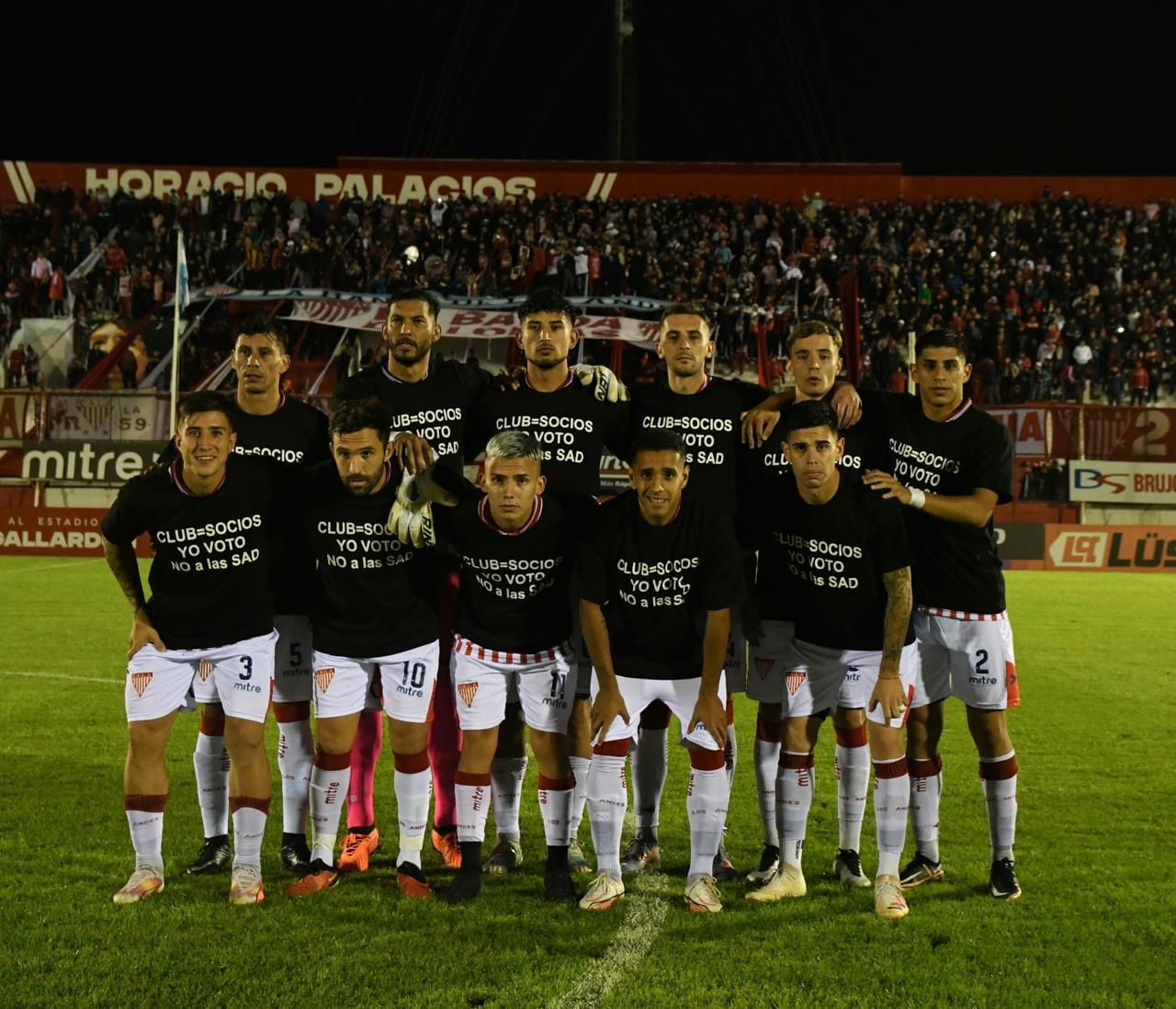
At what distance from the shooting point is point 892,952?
419cm

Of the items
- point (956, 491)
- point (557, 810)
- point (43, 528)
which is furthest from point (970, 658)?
point (43, 528)

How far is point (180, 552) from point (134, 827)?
1.12m

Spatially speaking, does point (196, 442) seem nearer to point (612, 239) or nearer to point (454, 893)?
point (454, 893)

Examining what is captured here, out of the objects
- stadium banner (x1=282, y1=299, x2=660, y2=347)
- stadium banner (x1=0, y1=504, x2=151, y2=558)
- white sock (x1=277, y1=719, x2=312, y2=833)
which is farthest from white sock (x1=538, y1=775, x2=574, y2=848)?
stadium banner (x1=282, y1=299, x2=660, y2=347)

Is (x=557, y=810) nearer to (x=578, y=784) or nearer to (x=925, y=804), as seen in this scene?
(x=578, y=784)

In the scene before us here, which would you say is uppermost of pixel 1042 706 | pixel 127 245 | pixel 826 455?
pixel 127 245

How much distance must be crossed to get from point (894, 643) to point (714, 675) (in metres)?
0.73

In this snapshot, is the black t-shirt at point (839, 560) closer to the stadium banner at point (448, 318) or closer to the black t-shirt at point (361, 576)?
the black t-shirt at point (361, 576)

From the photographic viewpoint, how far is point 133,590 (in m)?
4.95

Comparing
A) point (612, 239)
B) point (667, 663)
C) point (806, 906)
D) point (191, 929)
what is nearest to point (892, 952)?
point (806, 906)

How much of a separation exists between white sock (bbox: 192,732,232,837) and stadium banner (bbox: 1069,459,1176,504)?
1878cm

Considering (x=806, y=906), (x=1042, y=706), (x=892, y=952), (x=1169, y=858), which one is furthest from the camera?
(x=1042, y=706)

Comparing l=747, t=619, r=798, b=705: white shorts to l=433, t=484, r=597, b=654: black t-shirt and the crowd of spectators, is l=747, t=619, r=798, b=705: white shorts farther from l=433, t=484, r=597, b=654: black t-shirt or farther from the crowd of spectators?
the crowd of spectators

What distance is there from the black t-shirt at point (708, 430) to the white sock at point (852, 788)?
1174 mm
